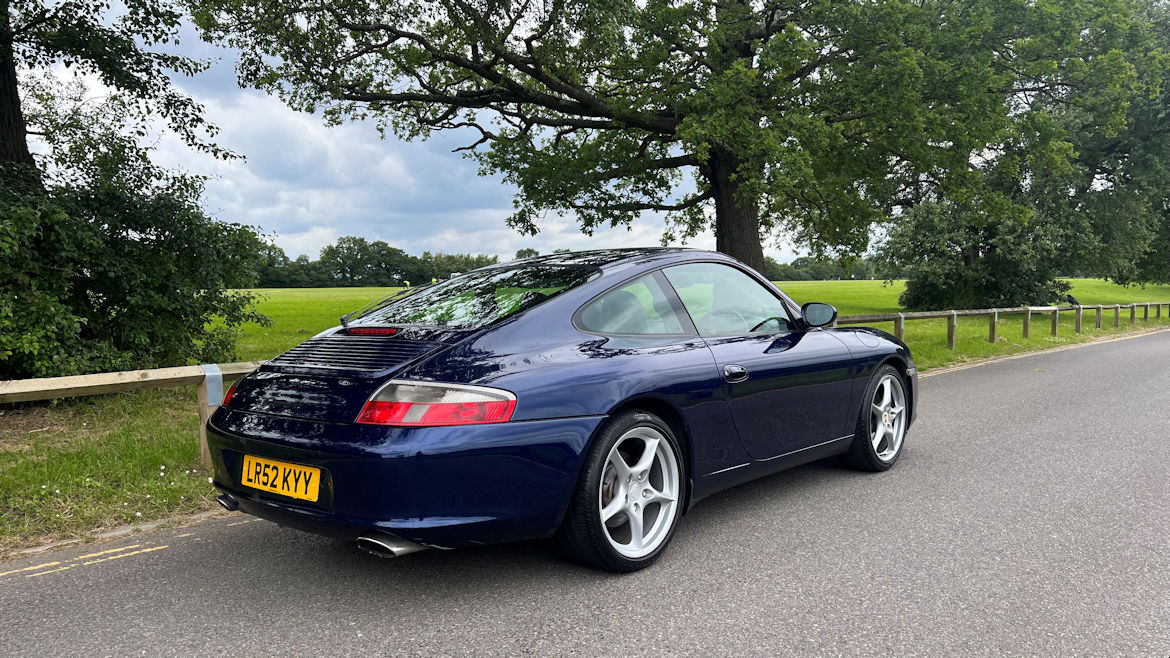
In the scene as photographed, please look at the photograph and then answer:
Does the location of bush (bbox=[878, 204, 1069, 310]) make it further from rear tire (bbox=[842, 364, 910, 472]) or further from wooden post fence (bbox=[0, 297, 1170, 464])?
wooden post fence (bbox=[0, 297, 1170, 464])

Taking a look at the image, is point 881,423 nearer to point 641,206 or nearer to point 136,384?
point 136,384

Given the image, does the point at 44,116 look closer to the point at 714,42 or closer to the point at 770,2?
the point at 714,42

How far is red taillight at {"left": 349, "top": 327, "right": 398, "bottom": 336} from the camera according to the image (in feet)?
11.2

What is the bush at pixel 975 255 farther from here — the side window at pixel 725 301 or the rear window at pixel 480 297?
the rear window at pixel 480 297

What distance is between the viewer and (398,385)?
2.81 m

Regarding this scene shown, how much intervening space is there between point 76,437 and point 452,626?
4609 millimetres

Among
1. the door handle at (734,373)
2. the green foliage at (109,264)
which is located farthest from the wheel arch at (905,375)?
the green foliage at (109,264)

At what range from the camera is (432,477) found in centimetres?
266

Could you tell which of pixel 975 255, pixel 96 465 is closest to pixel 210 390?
pixel 96 465

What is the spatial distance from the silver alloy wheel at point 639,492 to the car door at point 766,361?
1.70ft

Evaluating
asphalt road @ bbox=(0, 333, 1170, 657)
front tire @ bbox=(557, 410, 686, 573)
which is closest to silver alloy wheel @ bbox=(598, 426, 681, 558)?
front tire @ bbox=(557, 410, 686, 573)

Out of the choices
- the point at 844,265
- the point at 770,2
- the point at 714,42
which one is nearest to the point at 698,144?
the point at 714,42

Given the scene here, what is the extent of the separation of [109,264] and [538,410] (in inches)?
235

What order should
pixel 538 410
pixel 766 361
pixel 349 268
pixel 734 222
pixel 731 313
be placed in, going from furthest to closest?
1. pixel 349 268
2. pixel 734 222
3. pixel 731 313
4. pixel 766 361
5. pixel 538 410
